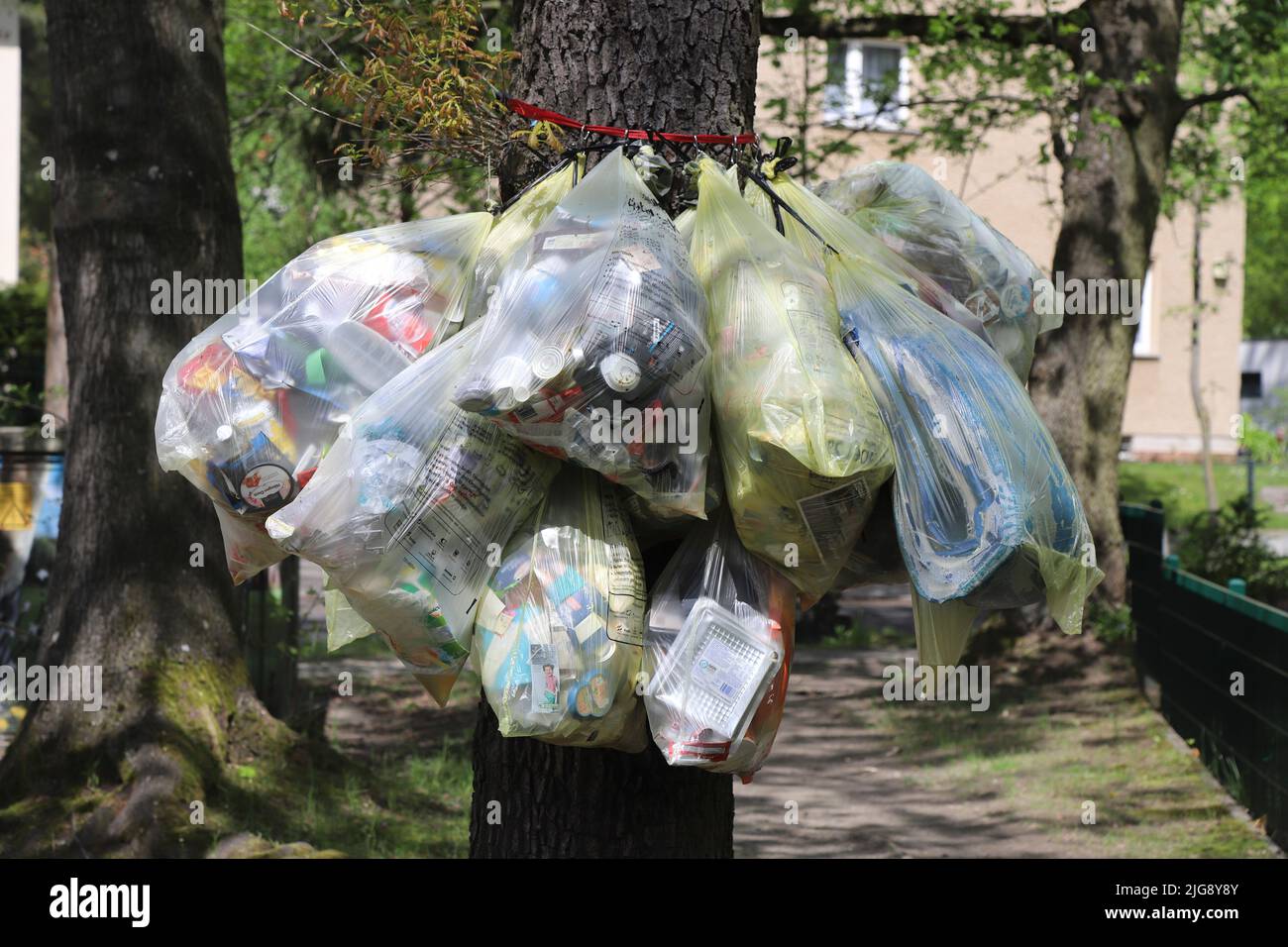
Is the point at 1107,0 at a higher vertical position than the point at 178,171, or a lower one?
higher

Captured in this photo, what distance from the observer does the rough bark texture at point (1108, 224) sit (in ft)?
30.4

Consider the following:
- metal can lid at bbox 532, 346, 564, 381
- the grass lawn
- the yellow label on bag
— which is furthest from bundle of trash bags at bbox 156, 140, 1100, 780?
the grass lawn

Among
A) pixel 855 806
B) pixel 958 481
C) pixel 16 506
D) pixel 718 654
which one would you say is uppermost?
pixel 958 481

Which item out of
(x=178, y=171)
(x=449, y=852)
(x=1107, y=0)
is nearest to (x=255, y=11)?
(x=178, y=171)

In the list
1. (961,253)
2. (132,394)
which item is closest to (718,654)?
(961,253)

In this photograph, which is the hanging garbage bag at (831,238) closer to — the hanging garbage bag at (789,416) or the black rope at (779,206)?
the black rope at (779,206)

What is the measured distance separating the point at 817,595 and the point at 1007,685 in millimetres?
7076

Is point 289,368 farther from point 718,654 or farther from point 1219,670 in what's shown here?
point 1219,670

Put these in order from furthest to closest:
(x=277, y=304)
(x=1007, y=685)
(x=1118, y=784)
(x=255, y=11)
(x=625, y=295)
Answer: (x=255, y=11) < (x=1007, y=685) < (x=1118, y=784) < (x=277, y=304) < (x=625, y=295)

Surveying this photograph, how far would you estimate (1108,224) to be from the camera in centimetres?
933

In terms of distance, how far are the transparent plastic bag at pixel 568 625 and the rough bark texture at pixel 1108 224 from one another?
7.53 meters

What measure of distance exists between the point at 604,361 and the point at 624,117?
786mm

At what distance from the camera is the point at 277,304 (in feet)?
7.89

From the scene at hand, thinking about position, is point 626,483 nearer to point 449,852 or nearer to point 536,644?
point 536,644
